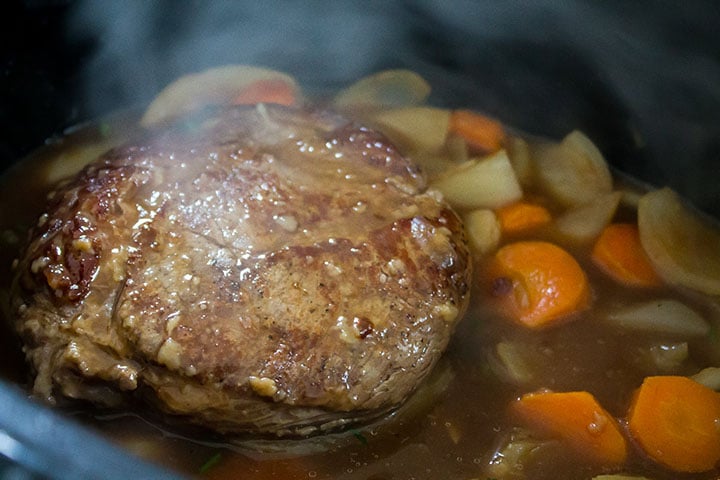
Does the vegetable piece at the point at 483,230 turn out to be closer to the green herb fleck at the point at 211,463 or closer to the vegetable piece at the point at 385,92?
the vegetable piece at the point at 385,92

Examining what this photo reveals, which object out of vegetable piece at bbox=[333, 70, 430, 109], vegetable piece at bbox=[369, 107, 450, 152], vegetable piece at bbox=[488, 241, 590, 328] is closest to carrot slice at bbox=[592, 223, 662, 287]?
vegetable piece at bbox=[488, 241, 590, 328]

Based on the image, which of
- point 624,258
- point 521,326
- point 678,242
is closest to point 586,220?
point 624,258

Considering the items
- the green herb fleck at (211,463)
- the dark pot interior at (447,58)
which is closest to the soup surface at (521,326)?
the green herb fleck at (211,463)

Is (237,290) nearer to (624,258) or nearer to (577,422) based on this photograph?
(577,422)

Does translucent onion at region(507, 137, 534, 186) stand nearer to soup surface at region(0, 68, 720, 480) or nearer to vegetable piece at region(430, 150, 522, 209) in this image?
soup surface at region(0, 68, 720, 480)

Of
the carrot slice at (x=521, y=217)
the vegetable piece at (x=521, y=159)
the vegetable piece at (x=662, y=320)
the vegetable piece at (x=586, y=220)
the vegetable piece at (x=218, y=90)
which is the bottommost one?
the vegetable piece at (x=662, y=320)

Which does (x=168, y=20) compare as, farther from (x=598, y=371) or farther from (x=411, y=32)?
(x=598, y=371)
